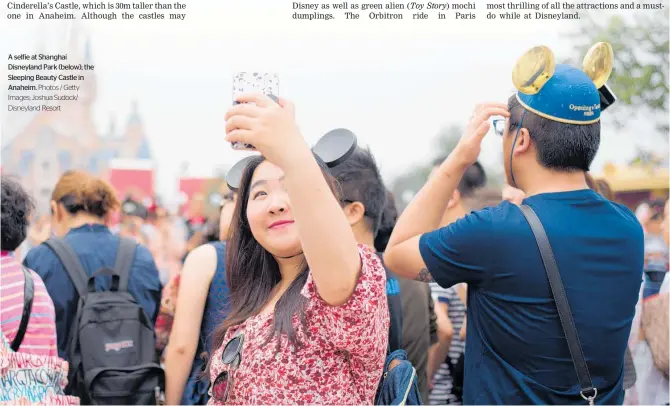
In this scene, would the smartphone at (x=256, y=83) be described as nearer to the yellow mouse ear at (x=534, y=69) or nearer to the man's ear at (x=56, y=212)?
the yellow mouse ear at (x=534, y=69)

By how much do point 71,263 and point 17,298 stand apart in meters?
0.76

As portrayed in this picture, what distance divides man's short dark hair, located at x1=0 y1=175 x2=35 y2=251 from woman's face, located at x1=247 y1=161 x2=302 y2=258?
4.57ft

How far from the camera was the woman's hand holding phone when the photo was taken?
1.31 meters

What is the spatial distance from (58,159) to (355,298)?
30300mm

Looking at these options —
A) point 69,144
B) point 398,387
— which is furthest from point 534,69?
point 69,144

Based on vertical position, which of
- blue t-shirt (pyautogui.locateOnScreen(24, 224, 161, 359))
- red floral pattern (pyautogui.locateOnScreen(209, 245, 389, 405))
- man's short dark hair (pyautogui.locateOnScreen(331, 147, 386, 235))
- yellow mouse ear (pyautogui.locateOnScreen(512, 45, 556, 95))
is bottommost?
blue t-shirt (pyautogui.locateOnScreen(24, 224, 161, 359))

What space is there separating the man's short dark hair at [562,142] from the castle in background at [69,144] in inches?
96.1

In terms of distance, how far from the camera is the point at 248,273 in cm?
213

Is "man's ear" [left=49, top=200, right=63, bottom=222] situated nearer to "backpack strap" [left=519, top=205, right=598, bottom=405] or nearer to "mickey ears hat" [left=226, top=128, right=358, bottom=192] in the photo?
"mickey ears hat" [left=226, top=128, right=358, bottom=192]

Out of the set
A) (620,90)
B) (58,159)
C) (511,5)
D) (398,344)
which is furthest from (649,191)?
(58,159)

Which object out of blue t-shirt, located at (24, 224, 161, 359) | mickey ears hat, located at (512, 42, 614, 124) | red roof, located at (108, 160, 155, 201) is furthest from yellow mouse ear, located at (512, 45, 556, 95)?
red roof, located at (108, 160, 155, 201)

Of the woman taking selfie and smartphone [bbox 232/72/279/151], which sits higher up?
smartphone [bbox 232/72/279/151]

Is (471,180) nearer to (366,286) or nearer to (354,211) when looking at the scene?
(354,211)

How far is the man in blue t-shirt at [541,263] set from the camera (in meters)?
1.98
